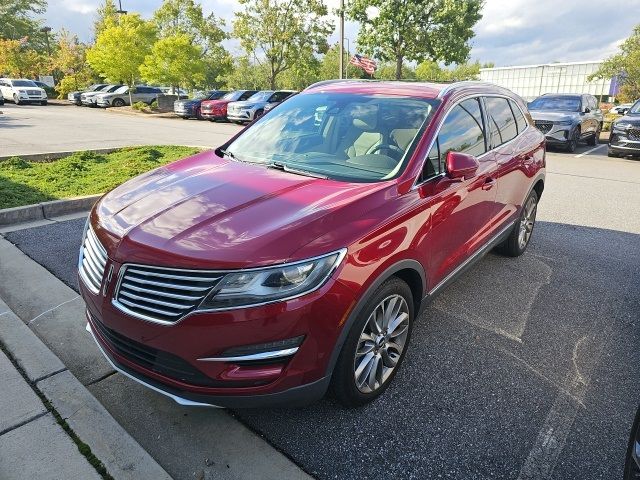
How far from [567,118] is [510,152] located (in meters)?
11.1

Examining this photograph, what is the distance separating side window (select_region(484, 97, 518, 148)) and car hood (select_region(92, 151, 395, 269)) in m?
1.81

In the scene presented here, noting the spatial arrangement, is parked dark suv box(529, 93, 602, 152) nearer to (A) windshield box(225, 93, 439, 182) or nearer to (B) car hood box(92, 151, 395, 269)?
(A) windshield box(225, 93, 439, 182)

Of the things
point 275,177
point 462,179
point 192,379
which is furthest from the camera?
point 462,179

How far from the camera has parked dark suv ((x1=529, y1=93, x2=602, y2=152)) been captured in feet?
44.1

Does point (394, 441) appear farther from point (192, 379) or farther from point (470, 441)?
point (192, 379)

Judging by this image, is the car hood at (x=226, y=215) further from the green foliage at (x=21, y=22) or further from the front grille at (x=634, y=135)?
the green foliage at (x=21, y=22)

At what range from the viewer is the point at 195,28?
122 feet

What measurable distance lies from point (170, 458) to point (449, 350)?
6.36 ft

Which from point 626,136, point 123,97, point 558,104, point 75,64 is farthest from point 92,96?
point 626,136

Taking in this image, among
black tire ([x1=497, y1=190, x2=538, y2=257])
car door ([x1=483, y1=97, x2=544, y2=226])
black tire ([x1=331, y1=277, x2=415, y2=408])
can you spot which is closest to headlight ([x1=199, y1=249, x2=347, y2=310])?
black tire ([x1=331, y1=277, x2=415, y2=408])

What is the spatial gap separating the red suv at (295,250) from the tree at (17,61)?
176 feet

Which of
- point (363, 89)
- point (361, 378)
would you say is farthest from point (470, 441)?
point (363, 89)

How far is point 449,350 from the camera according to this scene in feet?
10.8

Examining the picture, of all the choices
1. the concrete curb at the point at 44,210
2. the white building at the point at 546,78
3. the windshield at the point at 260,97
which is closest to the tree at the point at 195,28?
the windshield at the point at 260,97
